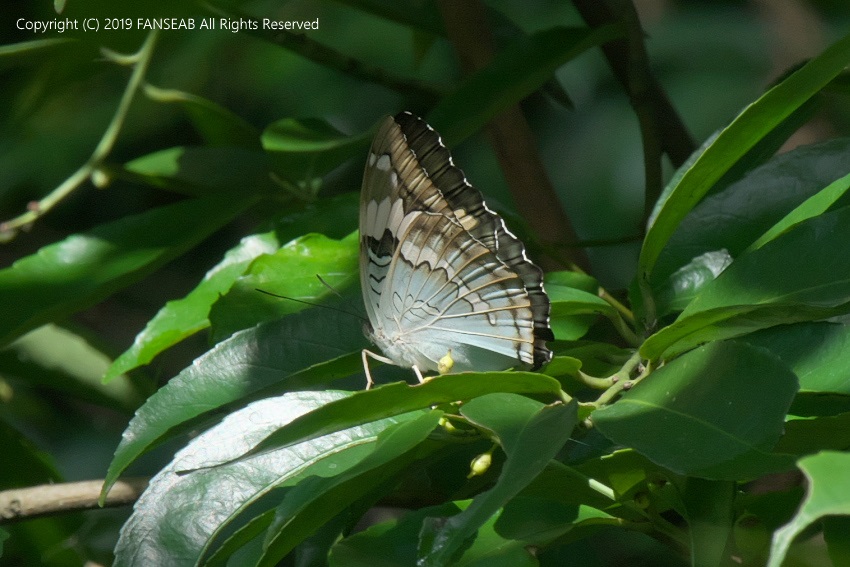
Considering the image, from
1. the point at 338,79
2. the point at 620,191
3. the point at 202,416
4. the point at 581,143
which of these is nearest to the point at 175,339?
the point at 202,416

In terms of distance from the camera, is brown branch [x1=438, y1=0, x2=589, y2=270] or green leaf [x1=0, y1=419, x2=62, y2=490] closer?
green leaf [x1=0, y1=419, x2=62, y2=490]

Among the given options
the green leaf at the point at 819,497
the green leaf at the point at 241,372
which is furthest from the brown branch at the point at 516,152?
the green leaf at the point at 819,497

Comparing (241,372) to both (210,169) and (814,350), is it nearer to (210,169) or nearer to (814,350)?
(814,350)

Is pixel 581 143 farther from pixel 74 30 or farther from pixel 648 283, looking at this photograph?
pixel 648 283

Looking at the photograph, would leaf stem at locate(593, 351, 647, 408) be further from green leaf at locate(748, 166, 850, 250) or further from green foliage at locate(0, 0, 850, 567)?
green leaf at locate(748, 166, 850, 250)

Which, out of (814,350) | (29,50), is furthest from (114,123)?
(814,350)

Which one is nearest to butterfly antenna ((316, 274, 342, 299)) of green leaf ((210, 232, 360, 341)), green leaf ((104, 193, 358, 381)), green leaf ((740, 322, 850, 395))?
green leaf ((210, 232, 360, 341))

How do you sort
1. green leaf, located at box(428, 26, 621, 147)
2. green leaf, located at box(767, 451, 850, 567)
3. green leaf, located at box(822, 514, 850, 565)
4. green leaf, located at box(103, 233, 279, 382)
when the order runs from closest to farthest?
1. green leaf, located at box(767, 451, 850, 567)
2. green leaf, located at box(822, 514, 850, 565)
3. green leaf, located at box(103, 233, 279, 382)
4. green leaf, located at box(428, 26, 621, 147)

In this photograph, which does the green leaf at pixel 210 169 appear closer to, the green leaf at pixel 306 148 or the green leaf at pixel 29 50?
the green leaf at pixel 306 148

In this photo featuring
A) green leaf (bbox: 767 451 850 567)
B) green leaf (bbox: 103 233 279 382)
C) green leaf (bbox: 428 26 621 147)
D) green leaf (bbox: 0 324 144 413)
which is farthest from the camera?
green leaf (bbox: 0 324 144 413)

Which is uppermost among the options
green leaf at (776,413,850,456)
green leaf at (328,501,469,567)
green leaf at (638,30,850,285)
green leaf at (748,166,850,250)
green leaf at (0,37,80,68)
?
green leaf at (0,37,80,68)
